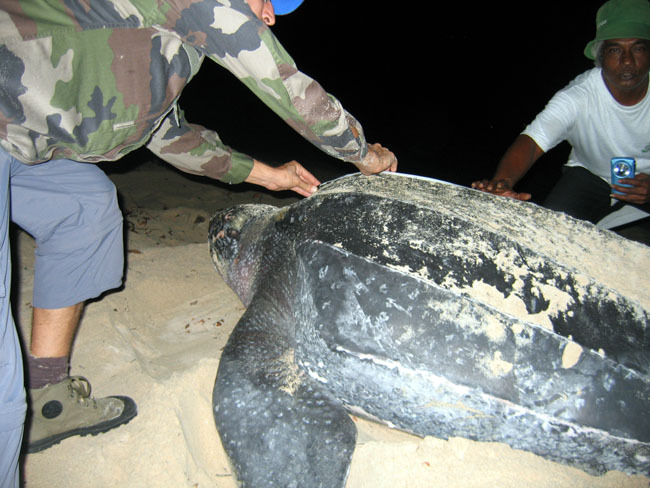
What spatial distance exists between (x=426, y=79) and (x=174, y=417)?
786cm

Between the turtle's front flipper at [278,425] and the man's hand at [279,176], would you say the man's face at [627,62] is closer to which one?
the man's hand at [279,176]

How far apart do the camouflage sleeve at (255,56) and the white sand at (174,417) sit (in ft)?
3.05

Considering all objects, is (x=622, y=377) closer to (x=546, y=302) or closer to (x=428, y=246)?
(x=546, y=302)

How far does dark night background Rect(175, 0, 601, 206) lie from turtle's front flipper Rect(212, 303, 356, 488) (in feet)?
9.57

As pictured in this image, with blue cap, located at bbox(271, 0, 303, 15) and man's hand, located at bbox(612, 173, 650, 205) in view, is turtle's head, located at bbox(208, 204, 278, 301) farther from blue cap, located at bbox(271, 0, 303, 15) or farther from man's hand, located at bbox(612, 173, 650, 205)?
man's hand, located at bbox(612, 173, 650, 205)

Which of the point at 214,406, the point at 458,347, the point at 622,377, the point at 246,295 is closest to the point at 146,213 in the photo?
the point at 246,295

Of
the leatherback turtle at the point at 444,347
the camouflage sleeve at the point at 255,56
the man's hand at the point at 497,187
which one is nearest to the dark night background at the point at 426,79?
the man's hand at the point at 497,187

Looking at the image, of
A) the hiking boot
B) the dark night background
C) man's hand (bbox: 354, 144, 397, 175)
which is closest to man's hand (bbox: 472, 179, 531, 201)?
man's hand (bbox: 354, 144, 397, 175)

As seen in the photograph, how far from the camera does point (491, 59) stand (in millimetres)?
8070

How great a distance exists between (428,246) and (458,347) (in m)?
0.30

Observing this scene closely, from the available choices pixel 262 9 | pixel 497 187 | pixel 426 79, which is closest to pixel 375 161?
pixel 262 9

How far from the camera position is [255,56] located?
2.71 feet

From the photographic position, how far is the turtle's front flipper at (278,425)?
103cm

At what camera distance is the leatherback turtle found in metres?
0.96
